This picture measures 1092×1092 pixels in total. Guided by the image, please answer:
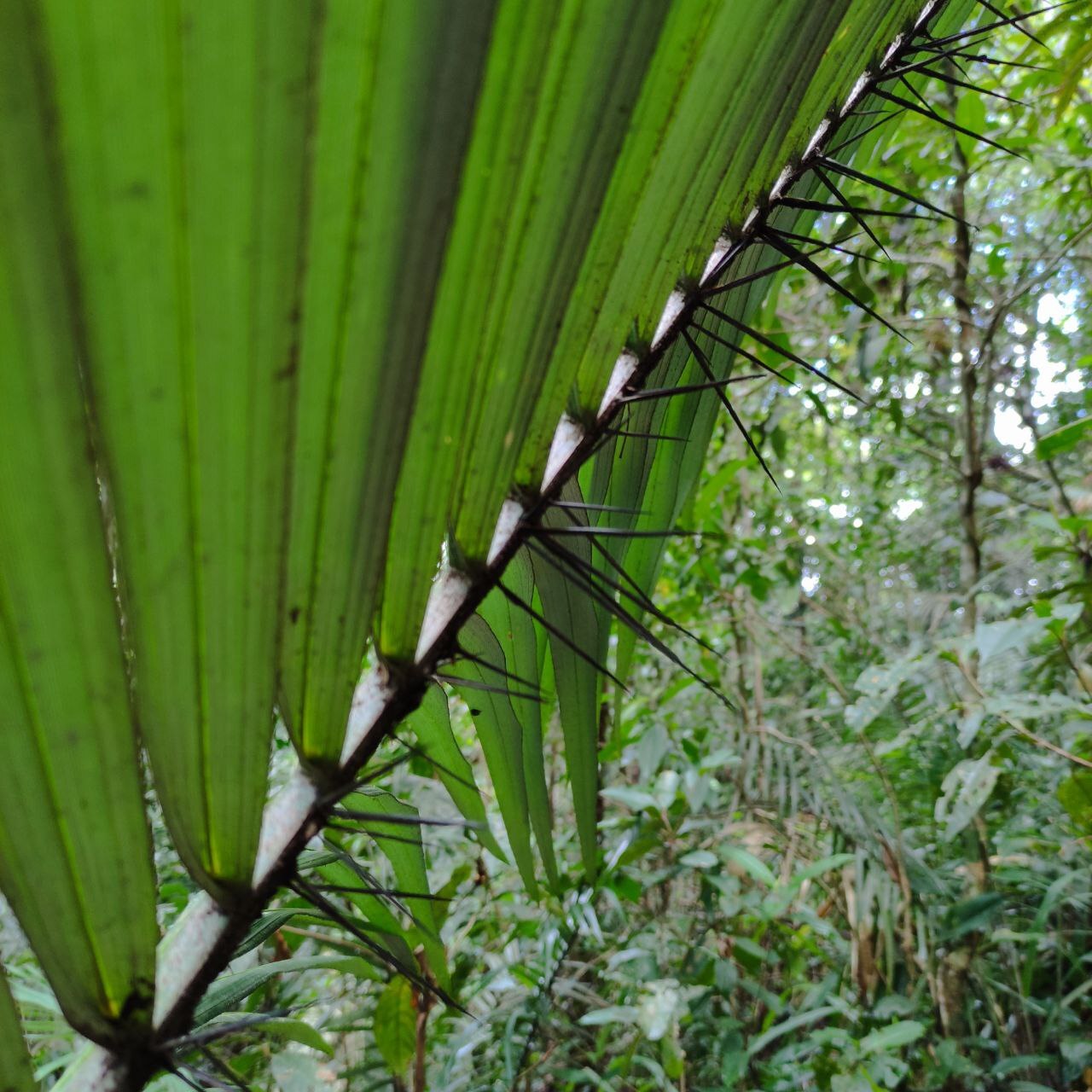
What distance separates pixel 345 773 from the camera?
248mm

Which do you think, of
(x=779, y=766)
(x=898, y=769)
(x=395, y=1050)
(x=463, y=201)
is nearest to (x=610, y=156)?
(x=463, y=201)

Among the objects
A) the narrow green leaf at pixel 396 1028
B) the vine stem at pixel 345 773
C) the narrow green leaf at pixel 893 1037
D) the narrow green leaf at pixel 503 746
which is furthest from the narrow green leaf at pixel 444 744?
the narrow green leaf at pixel 893 1037

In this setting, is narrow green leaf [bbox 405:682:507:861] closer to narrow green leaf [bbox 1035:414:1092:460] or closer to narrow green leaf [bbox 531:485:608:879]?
narrow green leaf [bbox 531:485:608:879]

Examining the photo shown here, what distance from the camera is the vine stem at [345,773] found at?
22cm

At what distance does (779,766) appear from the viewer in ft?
5.14

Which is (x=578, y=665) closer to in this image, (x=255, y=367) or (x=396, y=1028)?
(x=255, y=367)

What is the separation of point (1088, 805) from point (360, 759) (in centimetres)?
122

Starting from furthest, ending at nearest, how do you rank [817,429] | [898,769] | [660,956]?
[817,429] → [898,769] → [660,956]

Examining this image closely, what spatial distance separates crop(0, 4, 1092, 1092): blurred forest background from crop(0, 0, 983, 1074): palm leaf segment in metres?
0.44

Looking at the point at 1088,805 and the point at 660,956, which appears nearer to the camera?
the point at 1088,805

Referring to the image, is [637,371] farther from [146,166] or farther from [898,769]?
[898,769]

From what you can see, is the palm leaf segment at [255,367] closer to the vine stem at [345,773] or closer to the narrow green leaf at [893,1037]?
the vine stem at [345,773]

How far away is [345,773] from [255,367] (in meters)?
0.13

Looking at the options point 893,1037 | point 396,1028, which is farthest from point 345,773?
point 893,1037
